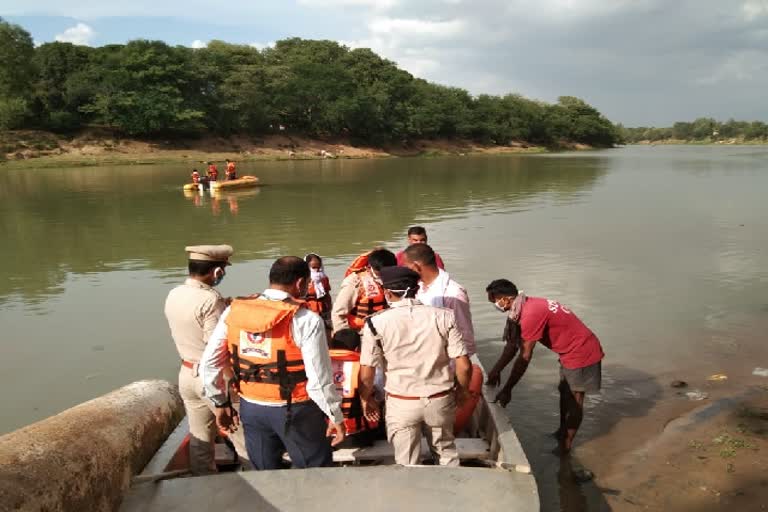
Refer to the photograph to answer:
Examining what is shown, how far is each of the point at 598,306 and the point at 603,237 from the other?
6571 mm

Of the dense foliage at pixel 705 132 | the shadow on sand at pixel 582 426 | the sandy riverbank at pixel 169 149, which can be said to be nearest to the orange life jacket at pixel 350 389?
the shadow on sand at pixel 582 426

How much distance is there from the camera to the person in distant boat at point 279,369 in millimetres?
3184

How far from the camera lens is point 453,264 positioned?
41.7ft

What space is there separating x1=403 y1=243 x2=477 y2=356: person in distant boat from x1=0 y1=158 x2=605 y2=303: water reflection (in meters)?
9.31

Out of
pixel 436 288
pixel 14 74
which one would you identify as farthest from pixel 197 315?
pixel 14 74

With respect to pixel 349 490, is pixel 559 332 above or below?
above

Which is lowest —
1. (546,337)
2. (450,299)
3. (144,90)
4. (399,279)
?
(546,337)

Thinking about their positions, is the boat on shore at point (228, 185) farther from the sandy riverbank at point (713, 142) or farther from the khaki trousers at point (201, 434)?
the sandy riverbank at point (713, 142)

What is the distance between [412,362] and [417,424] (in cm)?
44

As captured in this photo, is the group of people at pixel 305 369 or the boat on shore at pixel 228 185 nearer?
the group of people at pixel 305 369

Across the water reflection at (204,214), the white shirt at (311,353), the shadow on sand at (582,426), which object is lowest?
the shadow on sand at (582,426)

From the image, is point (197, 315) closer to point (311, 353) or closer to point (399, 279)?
point (311, 353)

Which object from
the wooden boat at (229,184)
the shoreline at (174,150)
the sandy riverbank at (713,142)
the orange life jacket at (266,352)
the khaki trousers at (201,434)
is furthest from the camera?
the sandy riverbank at (713,142)

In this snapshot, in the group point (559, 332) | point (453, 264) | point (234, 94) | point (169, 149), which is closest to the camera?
point (559, 332)
